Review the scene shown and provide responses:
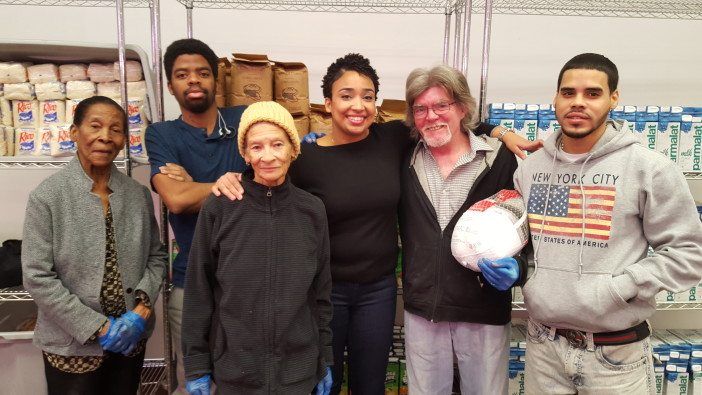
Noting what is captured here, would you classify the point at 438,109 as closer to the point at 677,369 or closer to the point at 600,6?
the point at 600,6

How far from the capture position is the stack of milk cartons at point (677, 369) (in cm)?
226

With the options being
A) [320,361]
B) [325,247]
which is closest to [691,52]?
[325,247]

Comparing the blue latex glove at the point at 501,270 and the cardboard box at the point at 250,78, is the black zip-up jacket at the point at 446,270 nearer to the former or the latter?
the blue latex glove at the point at 501,270

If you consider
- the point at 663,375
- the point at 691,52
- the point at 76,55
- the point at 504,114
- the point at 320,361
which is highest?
the point at 691,52

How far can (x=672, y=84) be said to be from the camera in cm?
289

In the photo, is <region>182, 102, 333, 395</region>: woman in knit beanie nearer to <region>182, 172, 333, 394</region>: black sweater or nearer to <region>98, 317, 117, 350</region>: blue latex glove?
<region>182, 172, 333, 394</region>: black sweater

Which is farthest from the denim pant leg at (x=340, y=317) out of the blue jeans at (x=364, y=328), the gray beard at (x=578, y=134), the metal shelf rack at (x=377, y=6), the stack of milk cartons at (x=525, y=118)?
the metal shelf rack at (x=377, y=6)

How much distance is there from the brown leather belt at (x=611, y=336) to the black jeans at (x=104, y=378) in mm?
1625

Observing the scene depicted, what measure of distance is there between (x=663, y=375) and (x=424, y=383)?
57.9 inches

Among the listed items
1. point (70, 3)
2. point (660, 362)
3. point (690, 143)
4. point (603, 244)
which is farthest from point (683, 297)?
point (70, 3)

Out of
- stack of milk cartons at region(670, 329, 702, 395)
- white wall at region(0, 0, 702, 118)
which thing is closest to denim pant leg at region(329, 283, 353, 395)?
white wall at region(0, 0, 702, 118)

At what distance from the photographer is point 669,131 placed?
6.90 feet

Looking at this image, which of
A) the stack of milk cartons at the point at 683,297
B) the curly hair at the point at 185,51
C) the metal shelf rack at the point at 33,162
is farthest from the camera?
the stack of milk cartons at the point at 683,297

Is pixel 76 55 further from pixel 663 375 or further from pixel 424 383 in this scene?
pixel 663 375
